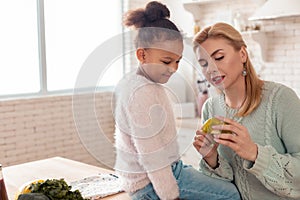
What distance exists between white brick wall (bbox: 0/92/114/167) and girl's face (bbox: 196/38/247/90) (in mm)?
2094

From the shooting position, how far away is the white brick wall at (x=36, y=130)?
3445 mm

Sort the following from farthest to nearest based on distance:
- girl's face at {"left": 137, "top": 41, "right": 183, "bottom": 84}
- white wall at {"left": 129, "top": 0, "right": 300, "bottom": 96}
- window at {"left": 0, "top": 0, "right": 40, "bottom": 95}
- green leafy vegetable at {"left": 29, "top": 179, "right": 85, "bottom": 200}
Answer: window at {"left": 0, "top": 0, "right": 40, "bottom": 95} < white wall at {"left": 129, "top": 0, "right": 300, "bottom": 96} < girl's face at {"left": 137, "top": 41, "right": 183, "bottom": 84} < green leafy vegetable at {"left": 29, "top": 179, "right": 85, "bottom": 200}

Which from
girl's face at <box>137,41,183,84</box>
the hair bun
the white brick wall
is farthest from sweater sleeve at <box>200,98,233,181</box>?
the white brick wall

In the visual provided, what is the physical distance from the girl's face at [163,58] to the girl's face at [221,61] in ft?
0.88

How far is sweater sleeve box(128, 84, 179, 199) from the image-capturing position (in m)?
1.22

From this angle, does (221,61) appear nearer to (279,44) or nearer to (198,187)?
(198,187)

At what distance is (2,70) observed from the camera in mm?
3514

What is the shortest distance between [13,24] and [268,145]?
2.81m

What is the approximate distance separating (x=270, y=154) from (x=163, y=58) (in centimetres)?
58

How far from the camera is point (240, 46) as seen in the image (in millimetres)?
1593

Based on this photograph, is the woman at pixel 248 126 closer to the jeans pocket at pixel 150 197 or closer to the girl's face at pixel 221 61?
the girl's face at pixel 221 61

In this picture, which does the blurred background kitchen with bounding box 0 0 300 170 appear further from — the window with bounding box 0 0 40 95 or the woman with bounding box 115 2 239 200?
the woman with bounding box 115 2 239 200

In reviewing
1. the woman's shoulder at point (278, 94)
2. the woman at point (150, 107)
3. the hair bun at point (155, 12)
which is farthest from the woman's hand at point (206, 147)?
the hair bun at point (155, 12)

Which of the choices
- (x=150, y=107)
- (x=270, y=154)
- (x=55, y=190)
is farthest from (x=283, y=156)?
(x=55, y=190)
